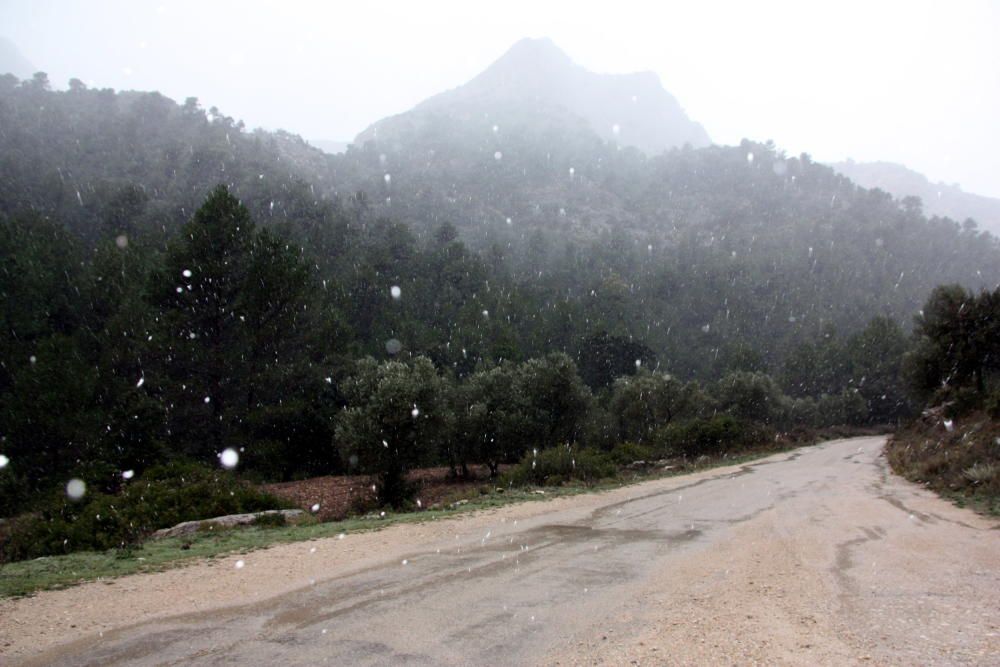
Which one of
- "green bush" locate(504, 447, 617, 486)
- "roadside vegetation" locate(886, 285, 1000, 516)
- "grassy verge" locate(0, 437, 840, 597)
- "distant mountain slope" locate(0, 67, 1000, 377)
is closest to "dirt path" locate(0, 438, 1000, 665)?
"grassy verge" locate(0, 437, 840, 597)

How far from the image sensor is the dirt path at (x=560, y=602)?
484 cm

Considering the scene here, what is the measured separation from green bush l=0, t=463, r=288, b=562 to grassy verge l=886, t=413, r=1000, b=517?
18123 millimetres

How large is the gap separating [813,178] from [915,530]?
20740cm

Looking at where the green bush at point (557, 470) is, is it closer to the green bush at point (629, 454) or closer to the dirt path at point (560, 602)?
the green bush at point (629, 454)

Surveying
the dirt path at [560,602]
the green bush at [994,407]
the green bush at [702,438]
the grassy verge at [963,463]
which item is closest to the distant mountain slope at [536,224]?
the green bush at [702,438]

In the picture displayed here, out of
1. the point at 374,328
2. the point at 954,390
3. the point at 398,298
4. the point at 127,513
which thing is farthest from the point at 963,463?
the point at 398,298

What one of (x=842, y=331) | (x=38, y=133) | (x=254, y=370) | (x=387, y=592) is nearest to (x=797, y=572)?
(x=387, y=592)

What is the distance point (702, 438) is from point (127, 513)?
97.4ft

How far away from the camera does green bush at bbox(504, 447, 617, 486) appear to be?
20094 millimetres

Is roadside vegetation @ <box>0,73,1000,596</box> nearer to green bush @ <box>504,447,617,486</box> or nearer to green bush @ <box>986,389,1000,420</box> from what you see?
green bush @ <box>504,447,617,486</box>

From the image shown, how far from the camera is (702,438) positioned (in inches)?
1324

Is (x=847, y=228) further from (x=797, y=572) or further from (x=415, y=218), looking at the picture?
(x=797, y=572)

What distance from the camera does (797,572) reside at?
727cm

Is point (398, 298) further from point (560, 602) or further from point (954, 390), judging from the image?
point (560, 602)
